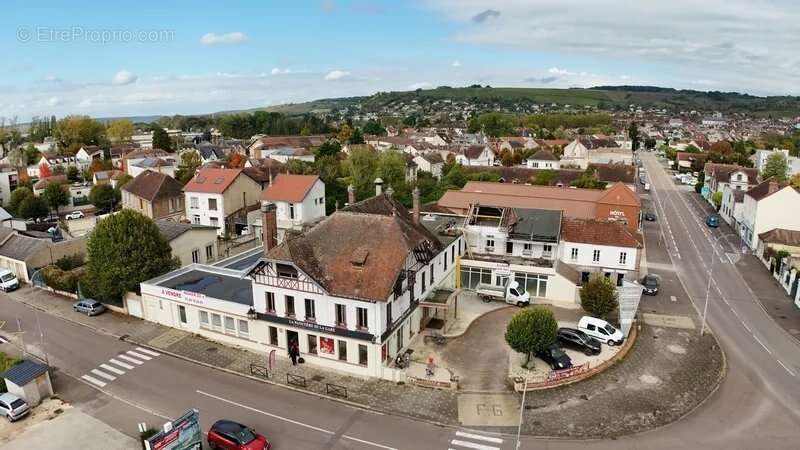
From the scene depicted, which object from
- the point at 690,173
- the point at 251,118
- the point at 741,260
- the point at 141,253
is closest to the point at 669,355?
the point at 741,260

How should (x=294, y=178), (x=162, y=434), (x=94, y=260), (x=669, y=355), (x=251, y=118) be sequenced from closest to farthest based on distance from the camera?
(x=162, y=434)
(x=669, y=355)
(x=94, y=260)
(x=294, y=178)
(x=251, y=118)

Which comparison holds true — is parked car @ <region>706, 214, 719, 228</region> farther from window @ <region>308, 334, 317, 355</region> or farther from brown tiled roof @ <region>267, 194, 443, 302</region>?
window @ <region>308, 334, 317, 355</region>

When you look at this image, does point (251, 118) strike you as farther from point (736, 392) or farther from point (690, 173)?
point (736, 392)

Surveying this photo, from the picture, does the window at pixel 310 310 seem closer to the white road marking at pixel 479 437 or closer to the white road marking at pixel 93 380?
the white road marking at pixel 479 437

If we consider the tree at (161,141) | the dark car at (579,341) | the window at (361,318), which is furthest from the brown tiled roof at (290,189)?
the tree at (161,141)

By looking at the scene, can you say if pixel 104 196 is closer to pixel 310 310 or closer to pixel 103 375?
pixel 103 375

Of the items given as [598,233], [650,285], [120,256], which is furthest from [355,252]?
[650,285]

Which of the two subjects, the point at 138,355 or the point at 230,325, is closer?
the point at 138,355
